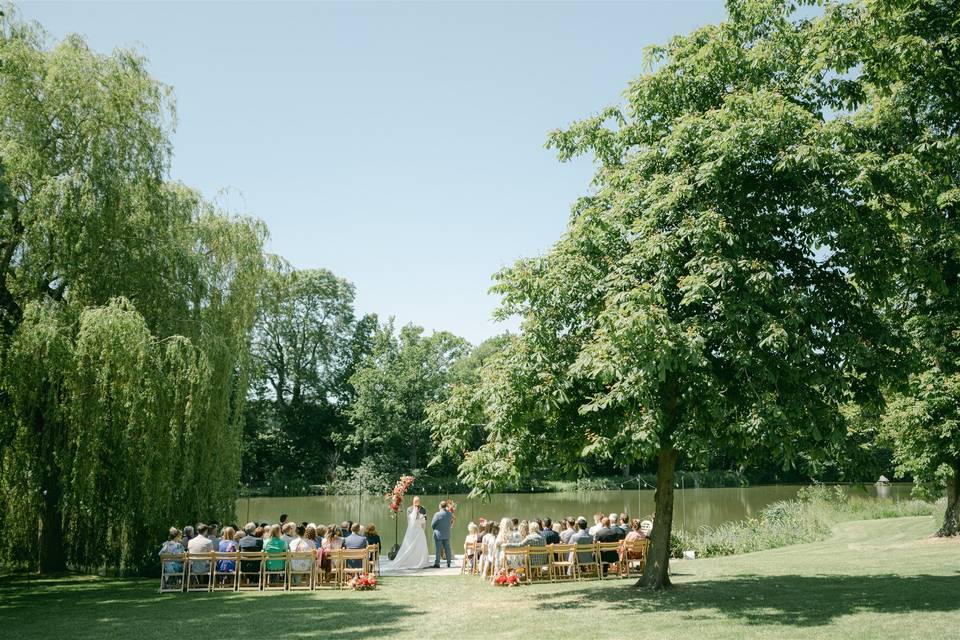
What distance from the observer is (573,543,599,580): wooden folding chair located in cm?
1519

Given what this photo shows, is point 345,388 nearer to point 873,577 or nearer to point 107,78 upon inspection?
point 107,78

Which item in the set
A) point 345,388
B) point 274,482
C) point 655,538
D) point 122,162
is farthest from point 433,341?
point 655,538

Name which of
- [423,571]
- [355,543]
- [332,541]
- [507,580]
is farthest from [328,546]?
[507,580]

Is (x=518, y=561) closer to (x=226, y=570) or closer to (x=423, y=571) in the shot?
(x=423, y=571)

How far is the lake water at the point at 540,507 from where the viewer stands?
108 feet

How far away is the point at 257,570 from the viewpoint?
15.0m

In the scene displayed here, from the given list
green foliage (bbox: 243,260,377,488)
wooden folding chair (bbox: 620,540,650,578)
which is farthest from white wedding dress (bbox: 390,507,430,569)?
green foliage (bbox: 243,260,377,488)

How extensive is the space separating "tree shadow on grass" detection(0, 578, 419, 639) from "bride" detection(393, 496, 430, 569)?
3.57m

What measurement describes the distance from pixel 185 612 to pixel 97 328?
19.5 feet

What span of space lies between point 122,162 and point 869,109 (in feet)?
51.8

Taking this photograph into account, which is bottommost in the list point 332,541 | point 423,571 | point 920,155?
point 423,571

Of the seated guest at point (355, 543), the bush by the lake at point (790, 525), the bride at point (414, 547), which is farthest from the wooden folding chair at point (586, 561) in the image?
the seated guest at point (355, 543)

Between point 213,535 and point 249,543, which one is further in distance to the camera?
point 213,535

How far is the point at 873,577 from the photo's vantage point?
13109mm
